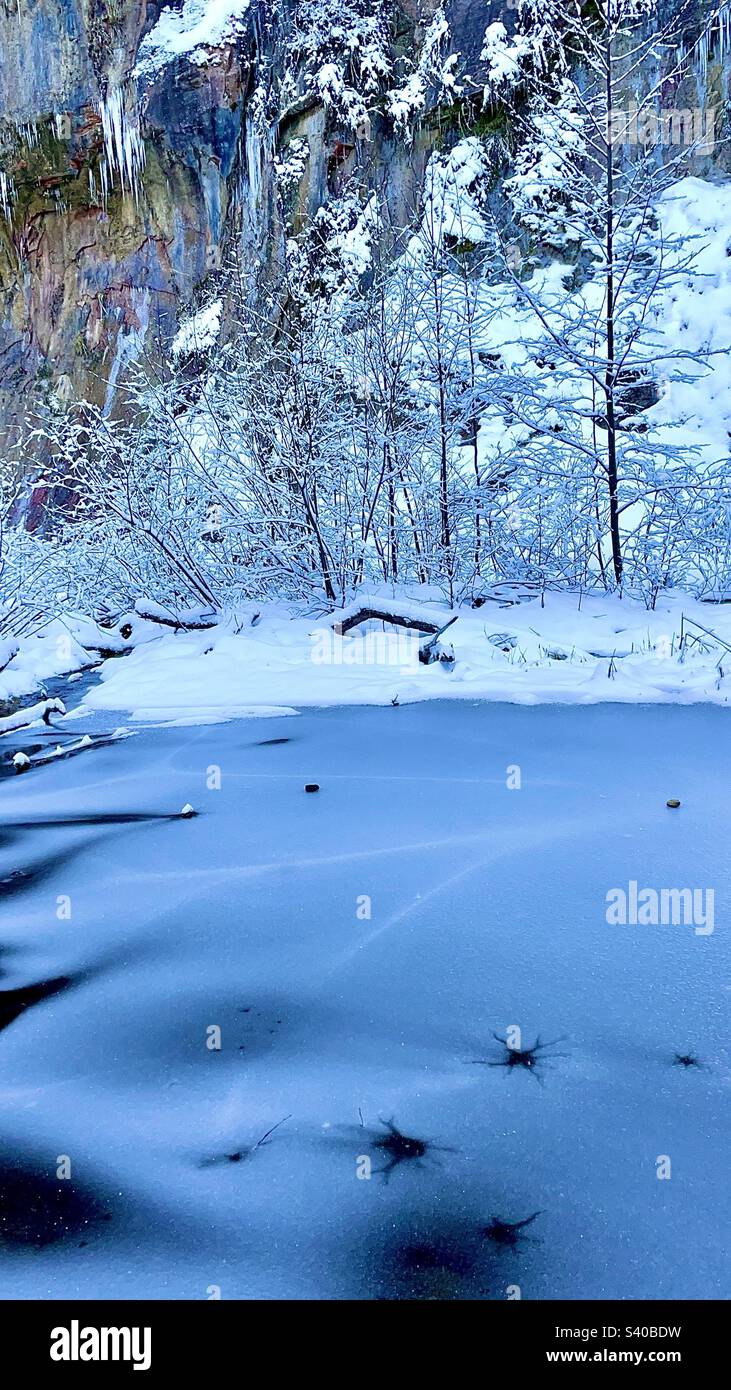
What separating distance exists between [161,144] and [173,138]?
1.63 feet

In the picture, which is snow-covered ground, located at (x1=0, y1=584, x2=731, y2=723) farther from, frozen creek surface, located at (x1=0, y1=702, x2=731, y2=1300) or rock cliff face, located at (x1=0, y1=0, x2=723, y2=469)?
rock cliff face, located at (x1=0, y1=0, x2=723, y2=469)

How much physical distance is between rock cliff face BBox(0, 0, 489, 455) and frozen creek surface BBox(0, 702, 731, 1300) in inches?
638

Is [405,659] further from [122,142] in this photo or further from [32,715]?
[122,142]

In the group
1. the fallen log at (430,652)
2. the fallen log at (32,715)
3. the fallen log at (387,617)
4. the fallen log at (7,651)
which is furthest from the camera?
the fallen log at (7,651)

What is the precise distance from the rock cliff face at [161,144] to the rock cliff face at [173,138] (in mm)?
38

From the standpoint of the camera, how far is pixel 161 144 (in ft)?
66.8

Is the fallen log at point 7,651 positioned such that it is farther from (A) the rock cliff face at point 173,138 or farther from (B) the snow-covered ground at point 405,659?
(A) the rock cliff face at point 173,138

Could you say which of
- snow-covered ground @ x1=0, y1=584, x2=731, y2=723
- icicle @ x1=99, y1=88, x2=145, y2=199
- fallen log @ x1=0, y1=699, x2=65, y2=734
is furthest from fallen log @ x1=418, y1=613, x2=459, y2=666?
icicle @ x1=99, y1=88, x2=145, y2=199

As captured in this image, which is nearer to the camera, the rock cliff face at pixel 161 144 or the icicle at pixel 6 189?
the rock cliff face at pixel 161 144

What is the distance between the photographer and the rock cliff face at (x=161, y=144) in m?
16.9

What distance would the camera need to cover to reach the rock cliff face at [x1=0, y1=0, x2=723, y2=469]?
1666cm

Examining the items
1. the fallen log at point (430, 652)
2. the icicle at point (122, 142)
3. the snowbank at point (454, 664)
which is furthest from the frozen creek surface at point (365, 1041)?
the icicle at point (122, 142)

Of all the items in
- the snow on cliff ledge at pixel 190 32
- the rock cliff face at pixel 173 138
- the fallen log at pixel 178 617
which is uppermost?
the snow on cliff ledge at pixel 190 32
